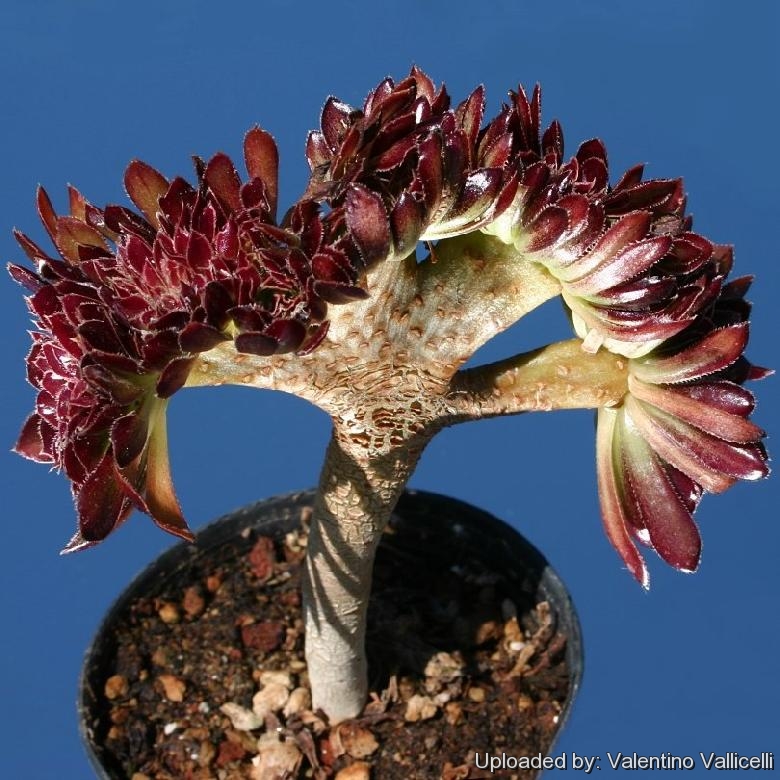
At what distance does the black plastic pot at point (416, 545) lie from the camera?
1585 mm

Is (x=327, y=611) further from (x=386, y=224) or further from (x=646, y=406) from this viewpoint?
(x=386, y=224)

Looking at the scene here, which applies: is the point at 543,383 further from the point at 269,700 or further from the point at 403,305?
the point at 269,700

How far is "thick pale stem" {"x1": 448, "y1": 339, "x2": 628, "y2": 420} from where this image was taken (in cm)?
113

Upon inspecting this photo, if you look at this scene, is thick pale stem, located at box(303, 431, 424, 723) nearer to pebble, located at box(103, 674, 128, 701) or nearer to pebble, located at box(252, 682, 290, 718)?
pebble, located at box(252, 682, 290, 718)

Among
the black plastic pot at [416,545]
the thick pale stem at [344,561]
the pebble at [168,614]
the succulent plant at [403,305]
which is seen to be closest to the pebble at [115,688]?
the black plastic pot at [416,545]

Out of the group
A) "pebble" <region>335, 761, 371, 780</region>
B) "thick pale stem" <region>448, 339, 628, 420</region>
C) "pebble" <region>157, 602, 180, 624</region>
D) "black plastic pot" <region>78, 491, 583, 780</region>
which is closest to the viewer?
"thick pale stem" <region>448, 339, 628, 420</region>

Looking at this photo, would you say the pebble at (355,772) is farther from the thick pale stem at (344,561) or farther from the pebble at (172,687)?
the pebble at (172,687)

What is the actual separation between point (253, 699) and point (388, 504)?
491 millimetres

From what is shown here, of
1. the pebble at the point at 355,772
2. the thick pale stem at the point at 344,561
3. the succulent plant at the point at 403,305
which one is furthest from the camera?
the pebble at the point at 355,772

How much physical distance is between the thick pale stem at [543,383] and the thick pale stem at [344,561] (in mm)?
90

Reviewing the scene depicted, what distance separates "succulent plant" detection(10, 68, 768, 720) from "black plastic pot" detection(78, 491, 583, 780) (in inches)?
21.3

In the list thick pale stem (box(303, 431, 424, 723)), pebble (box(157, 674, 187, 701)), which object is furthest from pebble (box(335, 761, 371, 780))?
pebble (box(157, 674, 187, 701))

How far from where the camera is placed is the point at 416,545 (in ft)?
5.98

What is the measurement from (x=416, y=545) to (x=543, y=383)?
2.37ft
